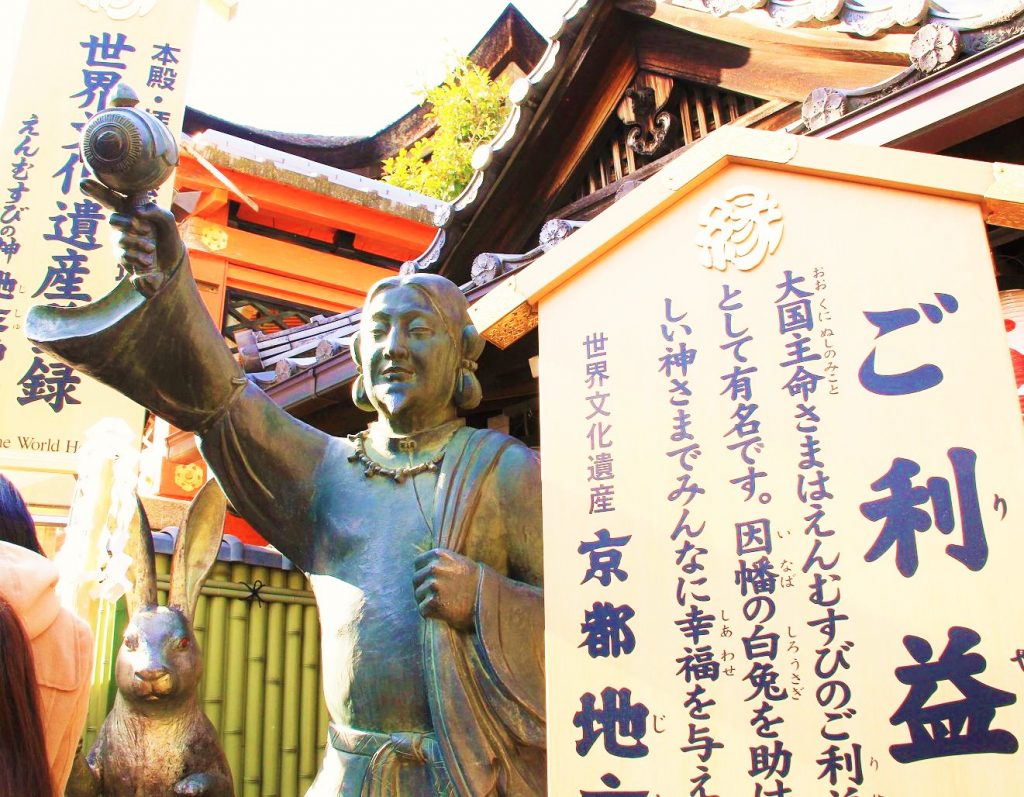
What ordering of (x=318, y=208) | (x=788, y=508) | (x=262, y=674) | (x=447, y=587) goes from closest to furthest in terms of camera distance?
(x=788, y=508) < (x=447, y=587) < (x=262, y=674) < (x=318, y=208)

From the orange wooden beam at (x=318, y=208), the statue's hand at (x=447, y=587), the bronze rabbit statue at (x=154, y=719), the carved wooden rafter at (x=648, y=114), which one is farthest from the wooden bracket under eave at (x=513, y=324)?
the orange wooden beam at (x=318, y=208)

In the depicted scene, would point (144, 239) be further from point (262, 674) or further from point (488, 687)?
point (262, 674)

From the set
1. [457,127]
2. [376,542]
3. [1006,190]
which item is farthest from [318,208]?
[1006,190]

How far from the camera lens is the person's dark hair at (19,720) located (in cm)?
167

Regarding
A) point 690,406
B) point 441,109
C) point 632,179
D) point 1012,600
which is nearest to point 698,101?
point 632,179

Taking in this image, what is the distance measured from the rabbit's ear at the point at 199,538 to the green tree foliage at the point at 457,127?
735 centimetres

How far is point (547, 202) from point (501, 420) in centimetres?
137

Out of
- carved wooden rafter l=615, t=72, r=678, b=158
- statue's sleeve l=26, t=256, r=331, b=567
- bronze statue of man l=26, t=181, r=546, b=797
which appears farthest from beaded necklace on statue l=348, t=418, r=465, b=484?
carved wooden rafter l=615, t=72, r=678, b=158

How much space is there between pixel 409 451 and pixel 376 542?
29 cm

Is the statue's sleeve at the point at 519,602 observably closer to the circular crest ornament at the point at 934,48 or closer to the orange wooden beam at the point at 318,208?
the circular crest ornament at the point at 934,48

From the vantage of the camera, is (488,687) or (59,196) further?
(59,196)

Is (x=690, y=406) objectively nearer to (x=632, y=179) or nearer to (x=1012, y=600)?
(x=1012, y=600)

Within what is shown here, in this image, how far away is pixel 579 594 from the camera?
237 cm

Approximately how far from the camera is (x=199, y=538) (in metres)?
3.75
